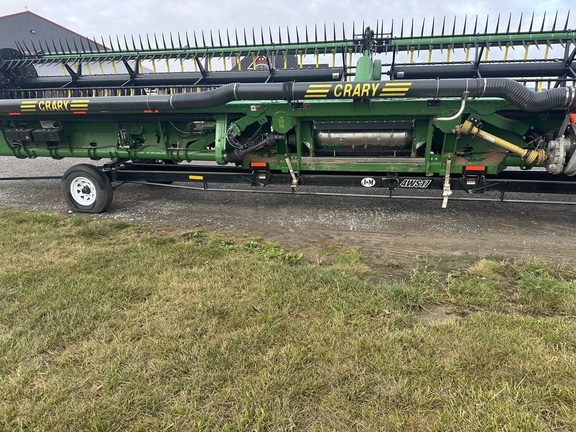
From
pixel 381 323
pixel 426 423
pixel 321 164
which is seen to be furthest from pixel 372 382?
pixel 321 164

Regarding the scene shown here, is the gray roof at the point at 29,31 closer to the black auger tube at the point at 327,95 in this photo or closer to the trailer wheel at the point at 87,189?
the trailer wheel at the point at 87,189

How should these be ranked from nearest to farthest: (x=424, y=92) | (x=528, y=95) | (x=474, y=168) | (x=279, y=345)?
(x=279, y=345), (x=528, y=95), (x=424, y=92), (x=474, y=168)

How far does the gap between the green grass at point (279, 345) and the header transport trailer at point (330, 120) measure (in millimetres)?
1693

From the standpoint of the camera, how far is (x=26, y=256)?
3676mm

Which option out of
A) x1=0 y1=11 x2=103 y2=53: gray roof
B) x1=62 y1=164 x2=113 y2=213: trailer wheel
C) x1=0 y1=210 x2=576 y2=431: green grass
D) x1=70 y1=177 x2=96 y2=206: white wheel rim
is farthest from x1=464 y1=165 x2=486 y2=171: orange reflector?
x1=0 y1=11 x2=103 y2=53: gray roof

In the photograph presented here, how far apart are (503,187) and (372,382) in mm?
3667

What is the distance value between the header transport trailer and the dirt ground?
482 mm

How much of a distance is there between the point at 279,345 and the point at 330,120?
11.1 feet

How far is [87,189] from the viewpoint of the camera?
558 cm

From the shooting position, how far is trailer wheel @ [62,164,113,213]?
5469mm

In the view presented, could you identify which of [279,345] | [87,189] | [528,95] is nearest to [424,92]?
[528,95]

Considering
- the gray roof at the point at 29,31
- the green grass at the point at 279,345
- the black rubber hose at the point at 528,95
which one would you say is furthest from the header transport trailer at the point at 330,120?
the gray roof at the point at 29,31

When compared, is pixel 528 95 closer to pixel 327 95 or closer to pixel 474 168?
pixel 474 168

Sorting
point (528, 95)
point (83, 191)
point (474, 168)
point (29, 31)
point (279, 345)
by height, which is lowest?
point (279, 345)
